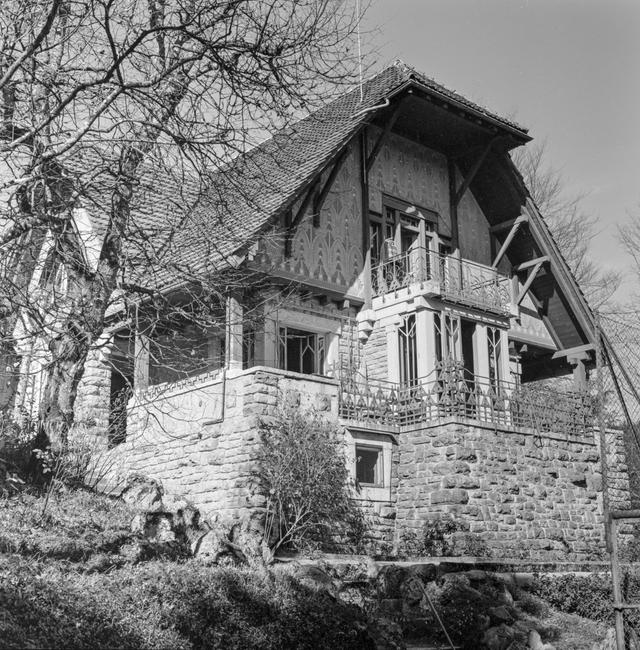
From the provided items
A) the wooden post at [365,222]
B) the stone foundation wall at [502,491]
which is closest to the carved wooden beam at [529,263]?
the wooden post at [365,222]

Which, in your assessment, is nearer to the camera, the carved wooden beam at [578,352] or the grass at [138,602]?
the grass at [138,602]

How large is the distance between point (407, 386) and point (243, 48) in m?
9.07

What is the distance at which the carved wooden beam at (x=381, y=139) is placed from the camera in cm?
1731

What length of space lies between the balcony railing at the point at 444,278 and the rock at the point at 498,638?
826 centimetres

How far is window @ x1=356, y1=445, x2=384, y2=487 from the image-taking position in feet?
49.2

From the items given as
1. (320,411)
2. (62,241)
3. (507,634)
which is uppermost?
(62,241)

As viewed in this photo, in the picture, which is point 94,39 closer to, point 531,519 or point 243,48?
point 243,48

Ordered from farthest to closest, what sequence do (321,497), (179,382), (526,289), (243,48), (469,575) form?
(526,289) → (179,382) → (321,497) → (469,575) → (243,48)

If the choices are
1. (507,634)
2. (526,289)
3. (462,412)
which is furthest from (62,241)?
(526,289)

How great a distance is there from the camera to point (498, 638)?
8.91m

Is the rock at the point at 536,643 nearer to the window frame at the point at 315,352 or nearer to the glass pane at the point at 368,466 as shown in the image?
the glass pane at the point at 368,466

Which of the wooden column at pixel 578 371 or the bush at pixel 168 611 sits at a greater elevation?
the wooden column at pixel 578 371

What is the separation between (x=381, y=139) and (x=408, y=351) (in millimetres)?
4387

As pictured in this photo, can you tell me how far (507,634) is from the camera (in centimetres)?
900
